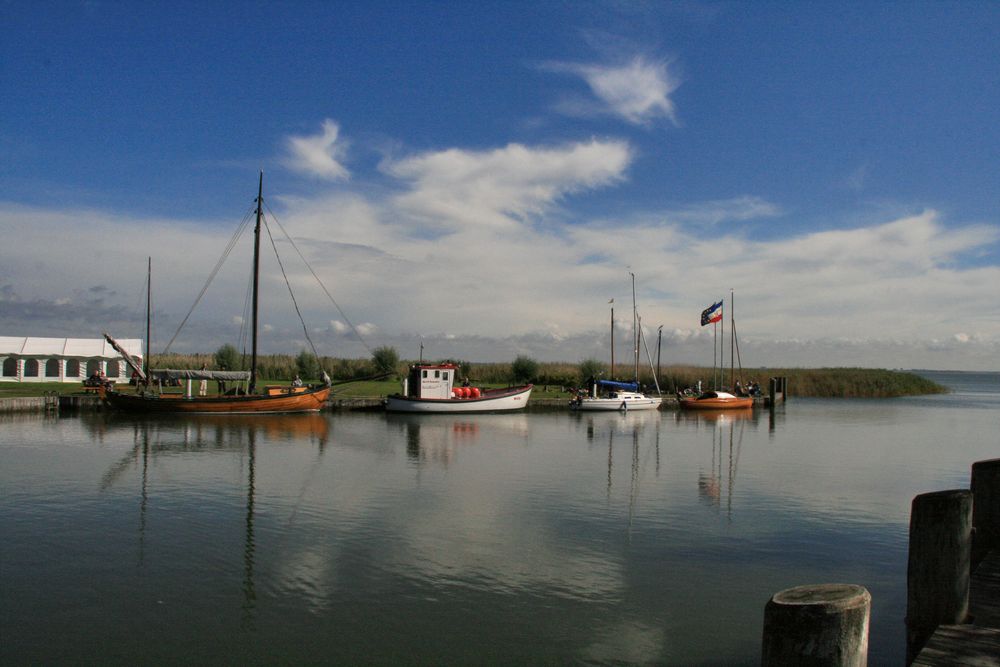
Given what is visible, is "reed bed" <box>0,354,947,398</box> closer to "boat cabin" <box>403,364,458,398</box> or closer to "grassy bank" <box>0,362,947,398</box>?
"grassy bank" <box>0,362,947,398</box>

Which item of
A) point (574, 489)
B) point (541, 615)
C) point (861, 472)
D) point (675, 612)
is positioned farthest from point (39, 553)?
point (861, 472)

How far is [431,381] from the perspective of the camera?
43250 mm

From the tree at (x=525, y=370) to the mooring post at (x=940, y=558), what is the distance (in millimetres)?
58255

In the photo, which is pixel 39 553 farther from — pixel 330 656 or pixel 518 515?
pixel 518 515

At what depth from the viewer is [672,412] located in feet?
163

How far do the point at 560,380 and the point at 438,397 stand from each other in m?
24.2

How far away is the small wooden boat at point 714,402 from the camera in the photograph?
49938mm

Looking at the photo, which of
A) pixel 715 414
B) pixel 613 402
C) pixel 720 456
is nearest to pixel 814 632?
pixel 720 456

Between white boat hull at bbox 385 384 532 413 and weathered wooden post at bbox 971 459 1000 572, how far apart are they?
34.8 meters

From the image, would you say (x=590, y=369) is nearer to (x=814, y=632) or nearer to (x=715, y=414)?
(x=715, y=414)

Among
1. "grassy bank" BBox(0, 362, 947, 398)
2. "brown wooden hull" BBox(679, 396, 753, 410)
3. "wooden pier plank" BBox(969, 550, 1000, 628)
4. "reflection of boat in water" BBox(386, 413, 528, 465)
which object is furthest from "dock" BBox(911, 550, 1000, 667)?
"brown wooden hull" BBox(679, 396, 753, 410)

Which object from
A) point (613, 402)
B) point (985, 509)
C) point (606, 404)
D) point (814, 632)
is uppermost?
point (814, 632)

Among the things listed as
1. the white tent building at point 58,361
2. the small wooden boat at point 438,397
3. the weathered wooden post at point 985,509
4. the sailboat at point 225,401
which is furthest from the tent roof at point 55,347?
the weathered wooden post at point 985,509

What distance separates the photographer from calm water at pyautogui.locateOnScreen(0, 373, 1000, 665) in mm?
8180
